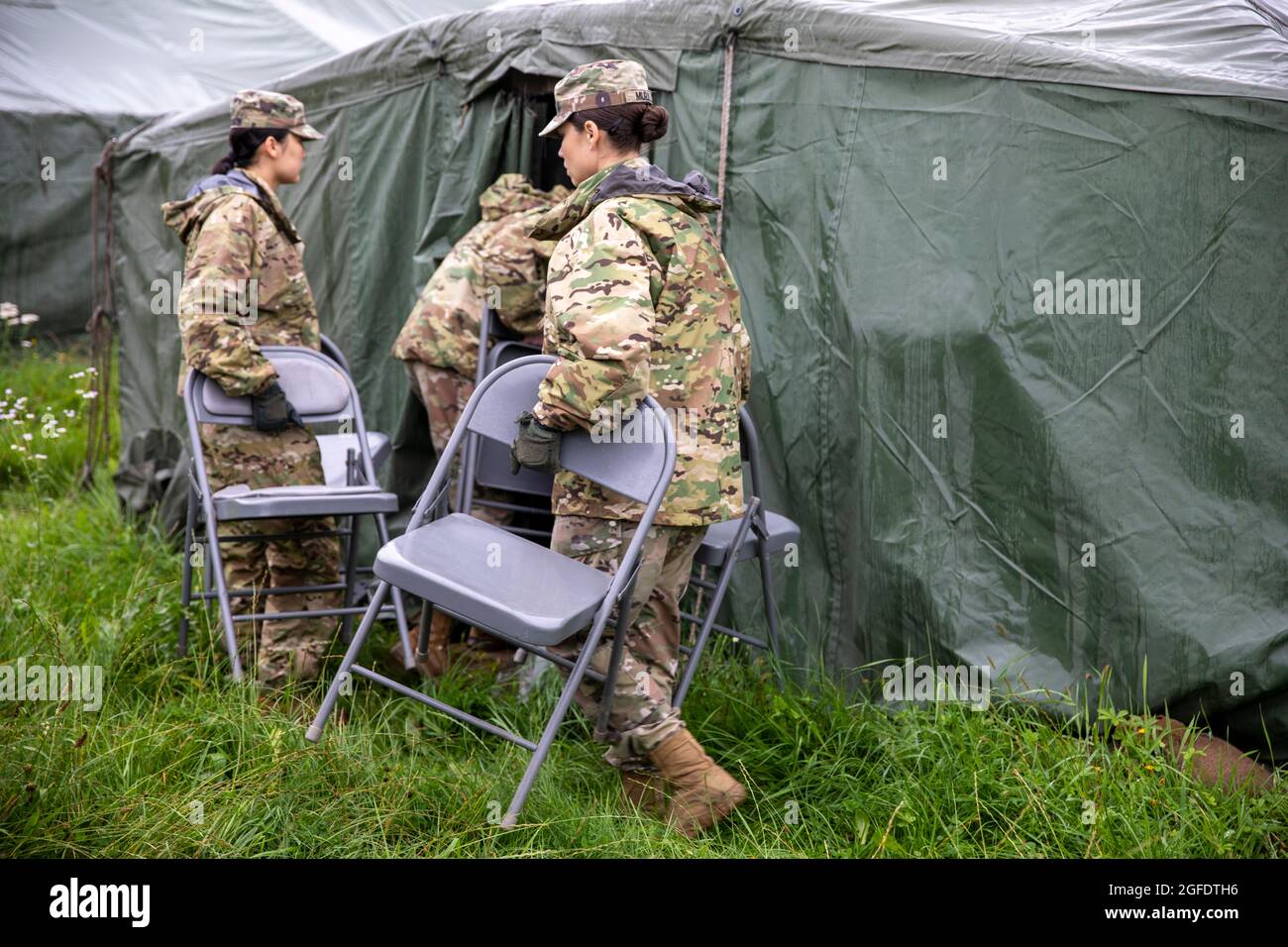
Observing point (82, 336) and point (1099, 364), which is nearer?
point (1099, 364)

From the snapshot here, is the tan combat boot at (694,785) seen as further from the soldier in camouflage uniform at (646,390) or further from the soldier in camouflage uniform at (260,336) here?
the soldier in camouflage uniform at (260,336)

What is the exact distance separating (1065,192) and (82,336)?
29.0ft

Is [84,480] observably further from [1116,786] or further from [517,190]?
[1116,786]

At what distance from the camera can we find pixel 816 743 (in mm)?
3619

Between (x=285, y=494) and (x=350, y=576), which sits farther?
(x=350, y=576)

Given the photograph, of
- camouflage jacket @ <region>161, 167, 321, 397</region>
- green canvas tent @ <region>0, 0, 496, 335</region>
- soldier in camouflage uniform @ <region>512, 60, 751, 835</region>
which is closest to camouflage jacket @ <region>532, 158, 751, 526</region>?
soldier in camouflage uniform @ <region>512, 60, 751, 835</region>

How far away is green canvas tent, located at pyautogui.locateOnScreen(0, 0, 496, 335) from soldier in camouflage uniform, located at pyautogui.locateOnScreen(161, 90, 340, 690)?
18.9 ft

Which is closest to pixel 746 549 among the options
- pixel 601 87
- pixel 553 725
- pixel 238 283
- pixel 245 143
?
pixel 553 725

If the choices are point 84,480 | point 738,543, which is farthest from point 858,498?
point 84,480

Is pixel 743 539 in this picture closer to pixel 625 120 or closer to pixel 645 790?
pixel 645 790

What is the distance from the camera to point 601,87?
10.7 ft

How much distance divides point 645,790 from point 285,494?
1.57 meters

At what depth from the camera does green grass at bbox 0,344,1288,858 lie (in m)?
3.00
